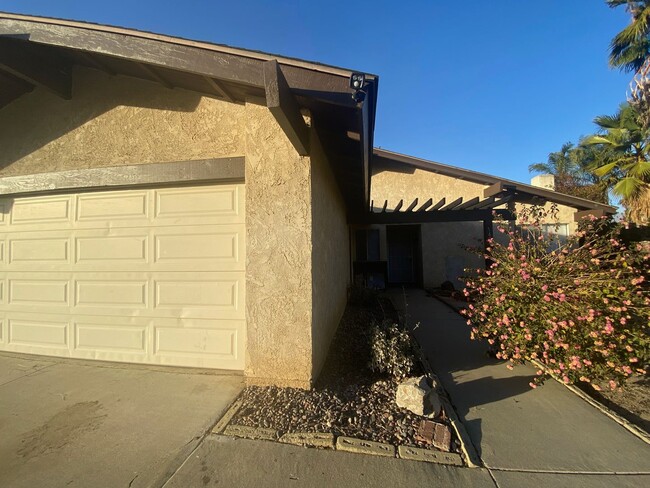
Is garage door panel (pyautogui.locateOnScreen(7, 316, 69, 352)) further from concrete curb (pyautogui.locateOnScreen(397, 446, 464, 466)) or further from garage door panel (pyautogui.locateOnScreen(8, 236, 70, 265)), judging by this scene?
concrete curb (pyautogui.locateOnScreen(397, 446, 464, 466))

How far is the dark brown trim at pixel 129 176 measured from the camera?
367 cm

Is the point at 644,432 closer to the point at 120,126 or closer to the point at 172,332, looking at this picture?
the point at 172,332

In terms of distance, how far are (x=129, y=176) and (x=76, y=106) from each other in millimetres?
1411

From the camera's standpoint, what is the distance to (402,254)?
1364 centimetres

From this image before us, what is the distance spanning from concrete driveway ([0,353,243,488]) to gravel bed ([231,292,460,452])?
17.2 inches

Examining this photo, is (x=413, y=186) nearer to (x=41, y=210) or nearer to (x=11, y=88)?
(x=41, y=210)

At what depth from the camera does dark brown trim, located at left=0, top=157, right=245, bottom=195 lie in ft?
12.1

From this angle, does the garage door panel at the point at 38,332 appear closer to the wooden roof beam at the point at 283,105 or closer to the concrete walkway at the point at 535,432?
the wooden roof beam at the point at 283,105

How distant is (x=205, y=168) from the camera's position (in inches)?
146

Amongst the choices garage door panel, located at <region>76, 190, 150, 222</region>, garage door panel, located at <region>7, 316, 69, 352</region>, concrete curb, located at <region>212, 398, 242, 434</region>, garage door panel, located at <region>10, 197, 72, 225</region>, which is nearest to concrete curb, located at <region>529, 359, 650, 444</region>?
concrete curb, located at <region>212, 398, 242, 434</region>

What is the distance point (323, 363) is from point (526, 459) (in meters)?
2.23

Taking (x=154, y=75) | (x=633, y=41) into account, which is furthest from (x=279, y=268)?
(x=633, y=41)

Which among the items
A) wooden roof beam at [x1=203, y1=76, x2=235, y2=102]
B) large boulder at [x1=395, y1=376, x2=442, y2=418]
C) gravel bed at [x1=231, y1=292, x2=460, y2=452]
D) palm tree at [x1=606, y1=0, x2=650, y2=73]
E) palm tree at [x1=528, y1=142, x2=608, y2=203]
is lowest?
gravel bed at [x1=231, y1=292, x2=460, y2=452]

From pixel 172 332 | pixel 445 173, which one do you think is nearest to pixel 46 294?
pixel 172 332
